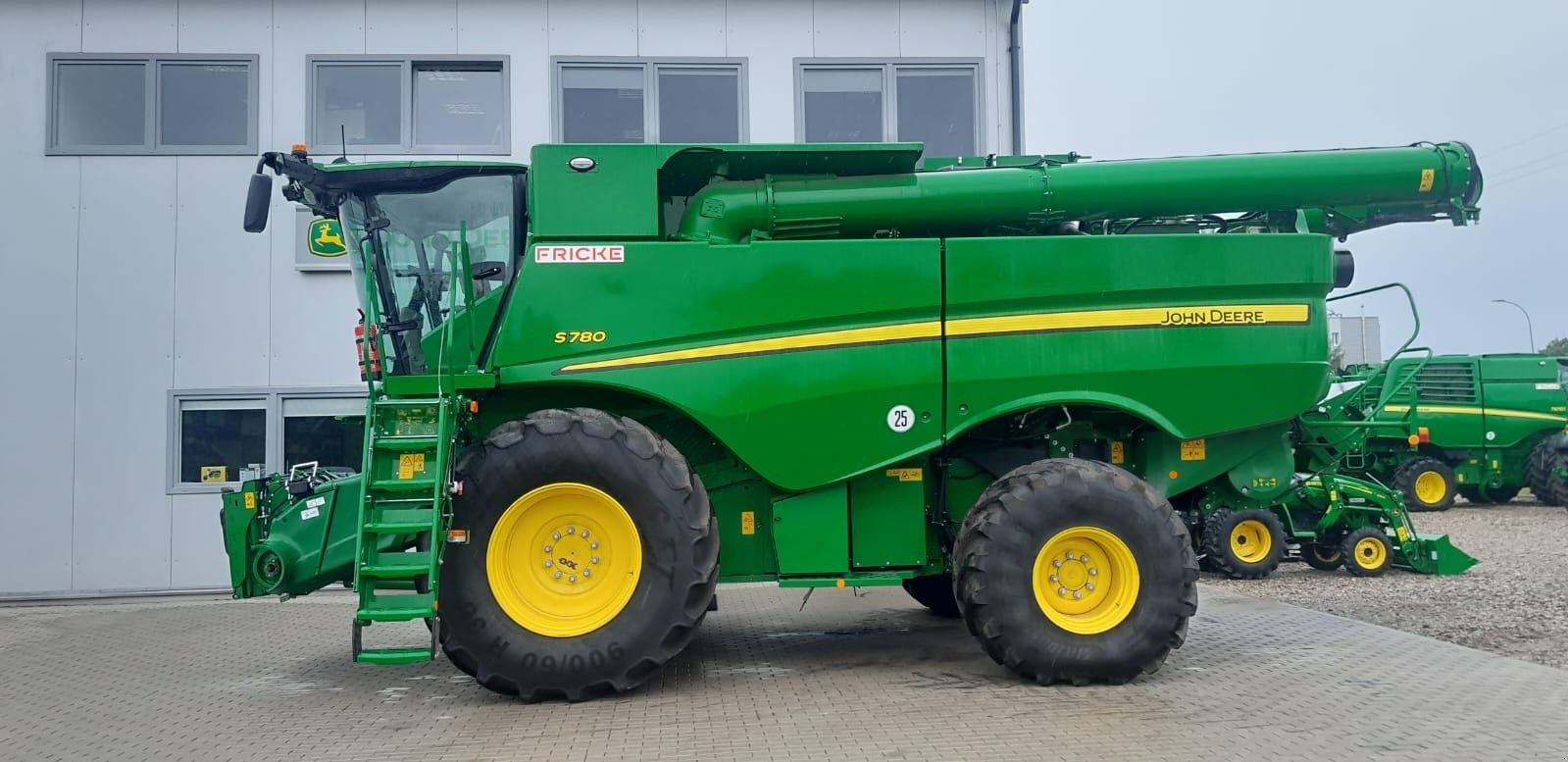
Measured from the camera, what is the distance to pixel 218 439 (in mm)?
11711

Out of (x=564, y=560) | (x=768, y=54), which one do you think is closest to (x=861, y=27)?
(x=768, y=54)

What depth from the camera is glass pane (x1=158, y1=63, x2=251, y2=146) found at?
11852 millimetres

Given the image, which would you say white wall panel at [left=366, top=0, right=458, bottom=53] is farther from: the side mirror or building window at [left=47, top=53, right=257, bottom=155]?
the side mirror

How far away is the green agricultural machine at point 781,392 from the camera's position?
21.9 feet

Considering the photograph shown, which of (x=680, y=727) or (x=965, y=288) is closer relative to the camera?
(x=680, y=727)

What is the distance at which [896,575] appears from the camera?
7422mm

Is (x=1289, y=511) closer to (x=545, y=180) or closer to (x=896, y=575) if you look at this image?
→ (x=896, y=575)

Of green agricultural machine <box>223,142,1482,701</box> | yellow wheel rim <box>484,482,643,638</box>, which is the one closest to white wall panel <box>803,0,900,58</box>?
green agricultural machine <box>223,142,1482,701</box>

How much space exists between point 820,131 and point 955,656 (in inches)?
249

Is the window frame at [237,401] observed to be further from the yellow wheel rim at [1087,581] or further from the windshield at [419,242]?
the yellow wheel rim at [1087,581]

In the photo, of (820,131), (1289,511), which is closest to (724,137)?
(820,131)

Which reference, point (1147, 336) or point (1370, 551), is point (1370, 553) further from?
point (1147, 336)

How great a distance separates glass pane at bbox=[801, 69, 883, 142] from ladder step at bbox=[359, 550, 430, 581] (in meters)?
7.16

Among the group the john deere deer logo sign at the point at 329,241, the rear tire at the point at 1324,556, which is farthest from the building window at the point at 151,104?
the rear tire at the point at 1324,556
